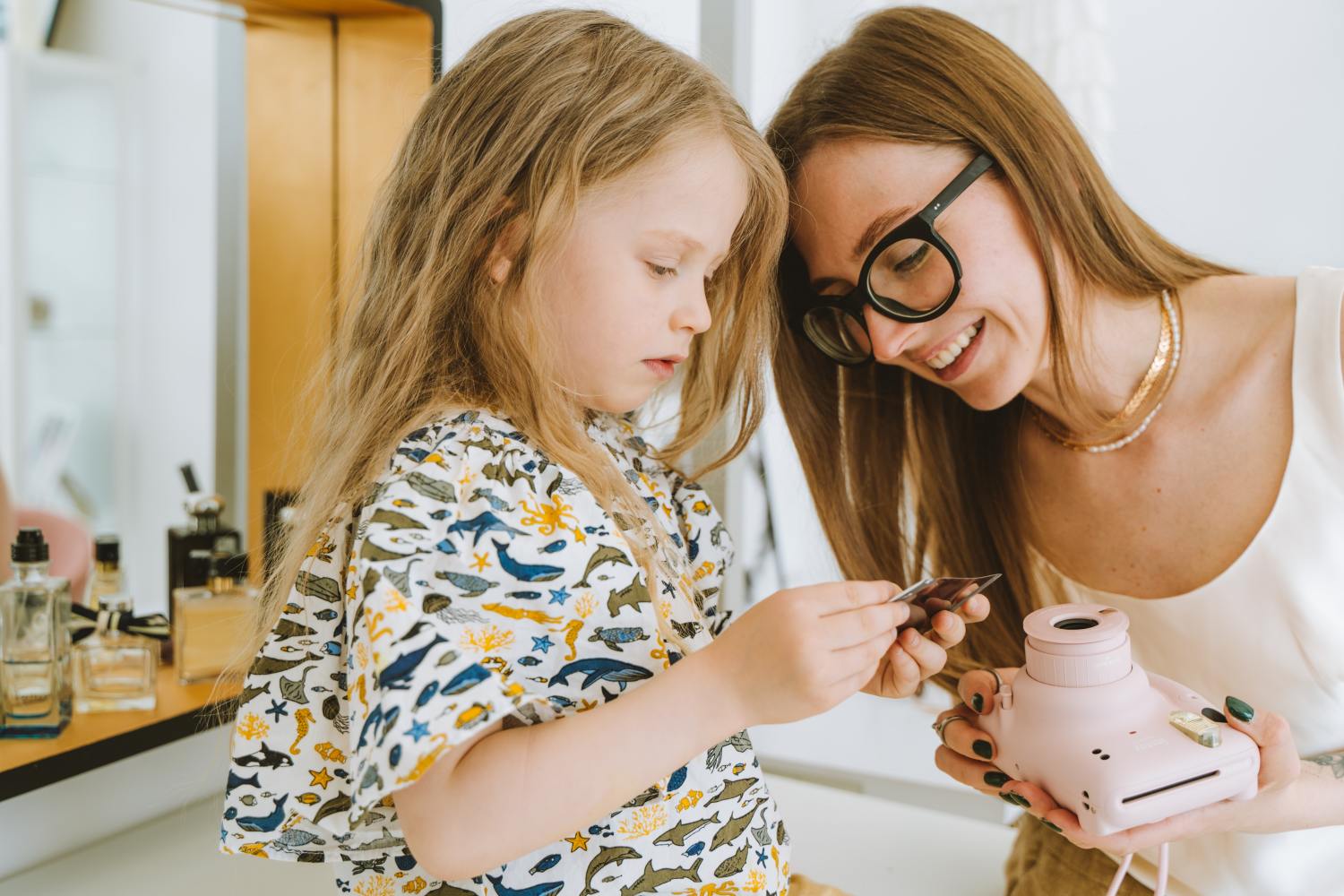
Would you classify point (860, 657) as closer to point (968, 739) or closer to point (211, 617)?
point (968, 739)

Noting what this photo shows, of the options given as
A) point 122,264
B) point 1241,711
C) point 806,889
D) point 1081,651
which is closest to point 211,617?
point 122,264

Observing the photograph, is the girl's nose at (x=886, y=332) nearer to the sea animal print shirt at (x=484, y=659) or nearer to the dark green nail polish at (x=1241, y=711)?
the sea animal print shirt at (x=484, y=659)

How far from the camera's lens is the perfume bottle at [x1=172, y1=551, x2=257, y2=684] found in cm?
136

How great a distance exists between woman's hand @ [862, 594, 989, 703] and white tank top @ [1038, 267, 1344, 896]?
40cm

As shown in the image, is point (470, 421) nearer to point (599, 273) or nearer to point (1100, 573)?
point (599, 273)

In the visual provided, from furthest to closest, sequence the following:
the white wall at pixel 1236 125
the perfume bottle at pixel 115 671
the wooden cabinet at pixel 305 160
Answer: the white wall at pixel 1236 125 < the wooden cabinet at pixel 305 160 < the perfume bottle at pixel 115 671

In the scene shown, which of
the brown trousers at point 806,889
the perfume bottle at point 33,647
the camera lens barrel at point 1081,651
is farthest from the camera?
the perfume bottle at point 33,647

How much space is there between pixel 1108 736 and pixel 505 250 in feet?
2.03

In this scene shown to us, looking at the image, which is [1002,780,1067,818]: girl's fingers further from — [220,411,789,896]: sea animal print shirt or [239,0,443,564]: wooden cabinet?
[239,0,443,564]: wooden cabinet

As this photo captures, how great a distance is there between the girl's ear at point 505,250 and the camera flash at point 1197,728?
640 mm

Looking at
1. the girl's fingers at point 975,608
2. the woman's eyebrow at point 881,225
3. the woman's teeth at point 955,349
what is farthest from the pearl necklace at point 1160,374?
the girl's fingers at point 975,608

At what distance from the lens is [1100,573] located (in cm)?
126

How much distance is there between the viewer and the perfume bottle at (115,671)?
128 centimetres

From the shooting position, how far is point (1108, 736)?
0.84 meters
